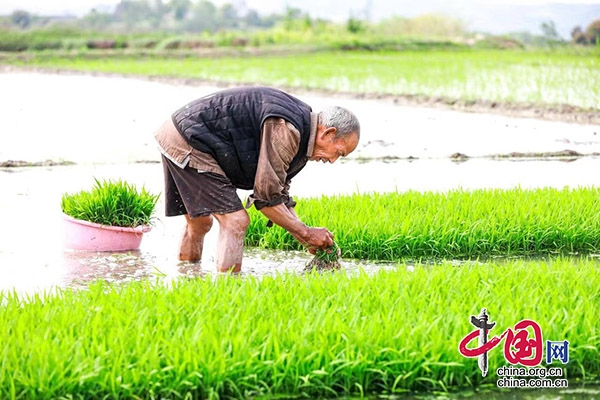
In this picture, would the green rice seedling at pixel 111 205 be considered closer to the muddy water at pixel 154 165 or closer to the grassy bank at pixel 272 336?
the muddy water at pixel 154 165

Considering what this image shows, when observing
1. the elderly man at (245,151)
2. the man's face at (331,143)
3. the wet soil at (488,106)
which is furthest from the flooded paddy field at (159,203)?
the wet soil at (488,106)

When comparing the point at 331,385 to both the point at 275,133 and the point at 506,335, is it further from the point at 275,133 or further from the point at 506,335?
the point at 275,133

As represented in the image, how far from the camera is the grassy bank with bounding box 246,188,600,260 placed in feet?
18.7

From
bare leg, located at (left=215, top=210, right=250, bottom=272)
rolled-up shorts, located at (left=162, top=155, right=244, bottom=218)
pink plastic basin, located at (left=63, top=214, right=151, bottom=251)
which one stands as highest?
rolled-up shorts, located at (left=162, top=155, right=244, bottom=218)

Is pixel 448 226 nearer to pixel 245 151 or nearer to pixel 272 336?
pixel 245 151

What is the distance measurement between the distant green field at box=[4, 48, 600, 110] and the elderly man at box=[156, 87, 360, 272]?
8.68m

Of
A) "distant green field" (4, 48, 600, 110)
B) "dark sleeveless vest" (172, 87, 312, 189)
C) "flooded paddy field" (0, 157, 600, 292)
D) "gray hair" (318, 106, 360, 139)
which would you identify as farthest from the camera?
"distant green field" (4, 48, 600, 110)

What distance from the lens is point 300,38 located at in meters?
31.0

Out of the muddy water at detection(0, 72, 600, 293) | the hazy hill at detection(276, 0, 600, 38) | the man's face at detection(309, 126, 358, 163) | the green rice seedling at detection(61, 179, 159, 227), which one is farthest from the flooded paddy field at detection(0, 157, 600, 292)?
the hazy hill at detection(276, 0, 600, 38)

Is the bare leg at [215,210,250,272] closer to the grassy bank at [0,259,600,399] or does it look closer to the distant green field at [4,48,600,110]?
the grassy bank at [0,259,600,399]

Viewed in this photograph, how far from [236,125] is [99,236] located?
1293mm

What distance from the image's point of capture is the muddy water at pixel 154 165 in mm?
5559

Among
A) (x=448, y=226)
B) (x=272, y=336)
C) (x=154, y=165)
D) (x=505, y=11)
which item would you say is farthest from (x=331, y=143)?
(x=505, y=11)

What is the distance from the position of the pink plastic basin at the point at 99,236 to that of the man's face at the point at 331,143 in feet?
4.62
